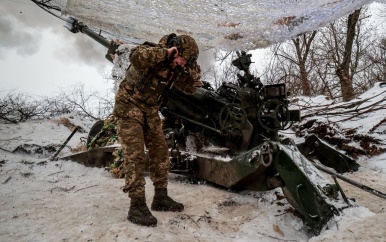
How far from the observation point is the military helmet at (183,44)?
261 cm

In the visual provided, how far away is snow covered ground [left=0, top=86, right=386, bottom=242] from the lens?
6.84ft

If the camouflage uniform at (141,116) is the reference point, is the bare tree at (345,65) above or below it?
above

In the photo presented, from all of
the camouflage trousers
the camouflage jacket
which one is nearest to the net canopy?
the camouflage jacket

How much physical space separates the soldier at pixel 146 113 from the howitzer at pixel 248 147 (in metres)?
0.75

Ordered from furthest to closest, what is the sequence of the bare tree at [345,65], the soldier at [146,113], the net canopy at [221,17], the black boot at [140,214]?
1. the bare tree at [345,65]
2. the net canopy at [221,17]
3. the soldier at [146,113]
4. the black boot at [140,214]

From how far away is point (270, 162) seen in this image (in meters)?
2.54

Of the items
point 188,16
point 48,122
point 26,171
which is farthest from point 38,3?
point 48,122

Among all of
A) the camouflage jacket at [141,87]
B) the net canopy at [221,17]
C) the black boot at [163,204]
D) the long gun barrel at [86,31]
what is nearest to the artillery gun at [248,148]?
the net canopy at [221,17]

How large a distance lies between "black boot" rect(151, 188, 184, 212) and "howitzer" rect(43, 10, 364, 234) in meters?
0.66

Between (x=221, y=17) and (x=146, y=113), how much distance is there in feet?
4.63

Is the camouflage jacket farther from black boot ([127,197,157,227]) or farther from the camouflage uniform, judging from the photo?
black boot ([127,197,157,227])

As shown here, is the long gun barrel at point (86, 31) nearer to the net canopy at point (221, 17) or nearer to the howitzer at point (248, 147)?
the net canopy at point (221, 17)

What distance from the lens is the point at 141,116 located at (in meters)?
2.62

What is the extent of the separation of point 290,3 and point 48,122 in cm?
654
